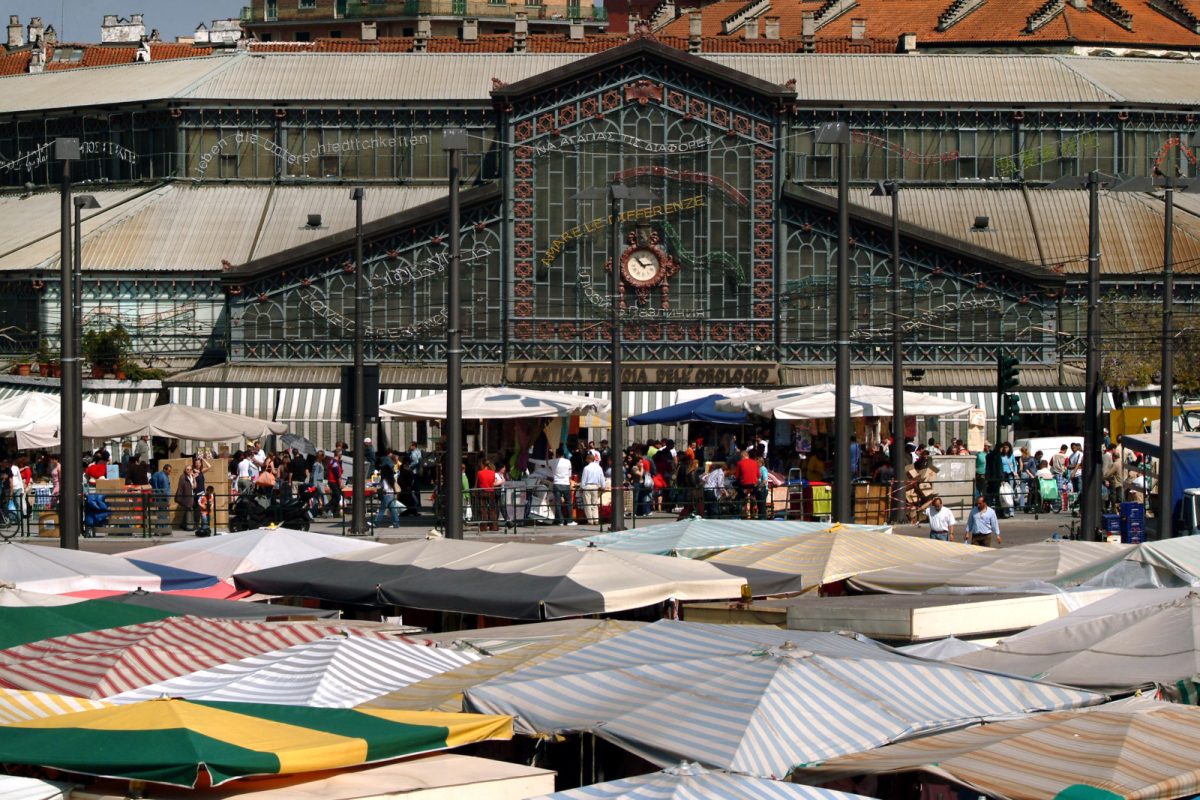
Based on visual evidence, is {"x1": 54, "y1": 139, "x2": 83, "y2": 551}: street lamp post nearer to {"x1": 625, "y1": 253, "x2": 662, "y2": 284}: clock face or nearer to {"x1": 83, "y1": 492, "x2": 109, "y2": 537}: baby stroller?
{"x1": 83, "y1": 492, "x2": 109, "y2": 537}: baby stroller

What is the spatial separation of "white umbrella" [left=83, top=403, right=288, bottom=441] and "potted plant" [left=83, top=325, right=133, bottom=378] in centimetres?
1273

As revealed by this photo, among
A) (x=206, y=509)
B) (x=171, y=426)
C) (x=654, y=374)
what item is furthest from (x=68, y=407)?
(x=654, y=374)

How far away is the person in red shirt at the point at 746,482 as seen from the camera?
128ft

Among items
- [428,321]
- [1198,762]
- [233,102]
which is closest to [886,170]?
[428,321]

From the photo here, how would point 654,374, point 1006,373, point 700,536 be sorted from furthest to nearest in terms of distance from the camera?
point 654,374 < point 1006,373 < point 700,536

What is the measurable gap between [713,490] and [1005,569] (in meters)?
17.5

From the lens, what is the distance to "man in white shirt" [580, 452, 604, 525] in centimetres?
4069

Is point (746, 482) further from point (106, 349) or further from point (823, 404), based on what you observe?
point (106, 349)

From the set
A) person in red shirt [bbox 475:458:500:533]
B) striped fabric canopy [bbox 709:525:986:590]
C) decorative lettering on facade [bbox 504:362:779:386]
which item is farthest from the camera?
decorative lettering on facade [bbox 504:362:779:386]

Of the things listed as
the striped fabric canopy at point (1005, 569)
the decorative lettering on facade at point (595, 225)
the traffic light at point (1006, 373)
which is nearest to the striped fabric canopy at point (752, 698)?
the striped fabric canopy at point (1005, 569)

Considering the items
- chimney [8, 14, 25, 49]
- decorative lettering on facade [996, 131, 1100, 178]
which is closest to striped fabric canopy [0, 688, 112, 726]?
decorative lettering on facade [996, 131, 1100, 178]

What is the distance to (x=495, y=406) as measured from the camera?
4194cm

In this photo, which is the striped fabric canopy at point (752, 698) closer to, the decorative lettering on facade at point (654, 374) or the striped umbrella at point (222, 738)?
the striped umbrella at point (222, 738)

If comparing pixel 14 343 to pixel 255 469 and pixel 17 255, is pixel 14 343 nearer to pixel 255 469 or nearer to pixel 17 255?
pixel 17 255
